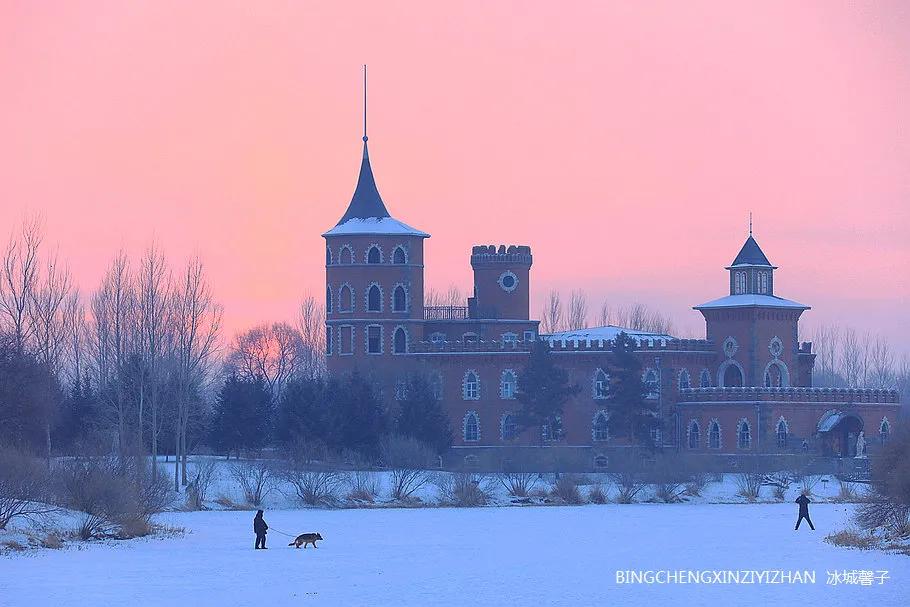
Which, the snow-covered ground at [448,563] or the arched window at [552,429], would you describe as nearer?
the snow-covered ground at [448,563]

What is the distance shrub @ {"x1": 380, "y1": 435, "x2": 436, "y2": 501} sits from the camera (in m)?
69.2

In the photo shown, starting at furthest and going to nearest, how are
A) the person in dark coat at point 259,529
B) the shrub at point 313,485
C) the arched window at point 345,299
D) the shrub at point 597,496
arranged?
the arched window at point 345,299 → the shrub at point 597,496 → the shrub at point 313,485 → the person in dark coat at point 259,529

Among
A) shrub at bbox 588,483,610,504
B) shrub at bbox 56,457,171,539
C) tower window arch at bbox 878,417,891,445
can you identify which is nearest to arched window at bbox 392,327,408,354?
shrub at bbox 588,483,610,504

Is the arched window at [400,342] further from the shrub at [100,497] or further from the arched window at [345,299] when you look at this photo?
the shrub at [100,497]

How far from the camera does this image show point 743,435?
8044 centimetres

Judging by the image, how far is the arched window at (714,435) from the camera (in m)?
81.3

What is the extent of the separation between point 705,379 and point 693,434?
10.9ft

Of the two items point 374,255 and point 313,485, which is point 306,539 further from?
point 374,255

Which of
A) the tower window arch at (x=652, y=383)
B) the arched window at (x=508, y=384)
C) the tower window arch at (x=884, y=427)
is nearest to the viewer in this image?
the tower window arch at (x=884, y=427)

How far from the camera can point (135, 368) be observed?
70812mm

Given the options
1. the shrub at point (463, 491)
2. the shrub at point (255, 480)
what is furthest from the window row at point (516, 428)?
the shrub at point (255, 480)

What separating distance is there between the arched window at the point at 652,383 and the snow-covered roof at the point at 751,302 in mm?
3503

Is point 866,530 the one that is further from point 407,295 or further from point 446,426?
point 407,295

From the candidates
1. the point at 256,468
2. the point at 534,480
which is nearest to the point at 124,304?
the point at 256,468
